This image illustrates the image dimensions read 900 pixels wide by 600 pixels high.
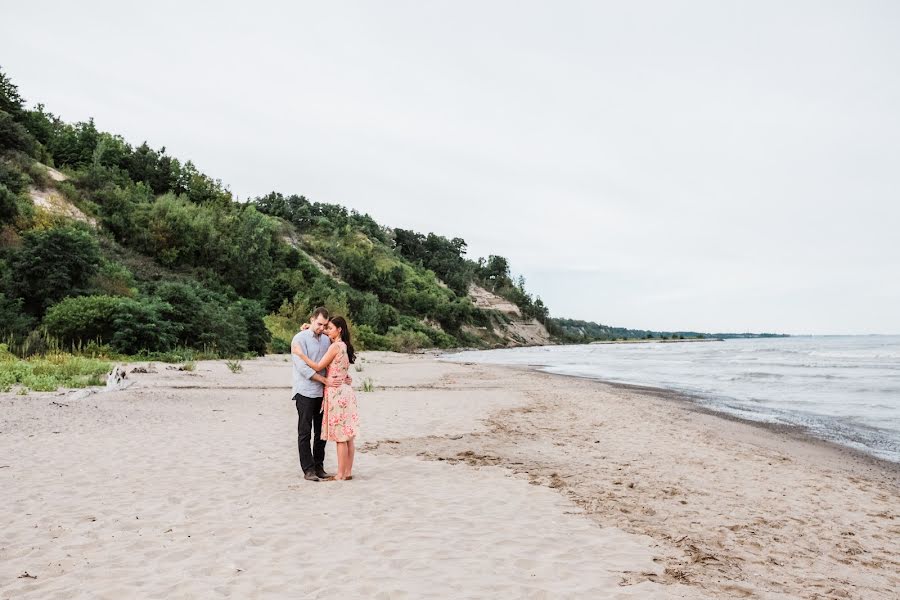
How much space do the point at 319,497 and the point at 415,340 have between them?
52015mm

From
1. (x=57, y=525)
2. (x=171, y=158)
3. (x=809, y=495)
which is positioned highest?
(x=171, y=158)

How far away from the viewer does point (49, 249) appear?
23.3 metres

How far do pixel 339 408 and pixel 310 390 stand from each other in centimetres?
44

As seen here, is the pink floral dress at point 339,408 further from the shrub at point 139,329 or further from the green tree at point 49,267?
the green tree at point 49,267

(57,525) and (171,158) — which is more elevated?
(171,158)

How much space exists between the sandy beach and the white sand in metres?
0.02

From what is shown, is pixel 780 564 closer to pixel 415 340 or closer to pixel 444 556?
pixel 444 556

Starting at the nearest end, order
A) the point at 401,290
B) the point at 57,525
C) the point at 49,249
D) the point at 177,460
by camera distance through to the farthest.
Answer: the point at 57,525, the point at 177,460, the point at 49,249, the point at 401,290

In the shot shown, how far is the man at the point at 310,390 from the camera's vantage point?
23.4 feet

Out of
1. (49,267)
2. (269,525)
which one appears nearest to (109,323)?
(49,267)

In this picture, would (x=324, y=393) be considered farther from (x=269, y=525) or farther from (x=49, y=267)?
(x=49, y=267)

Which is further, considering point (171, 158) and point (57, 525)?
point (171, 158)

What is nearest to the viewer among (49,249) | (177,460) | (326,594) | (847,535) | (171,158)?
(326,594)

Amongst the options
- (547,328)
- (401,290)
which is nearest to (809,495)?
(401,290)
